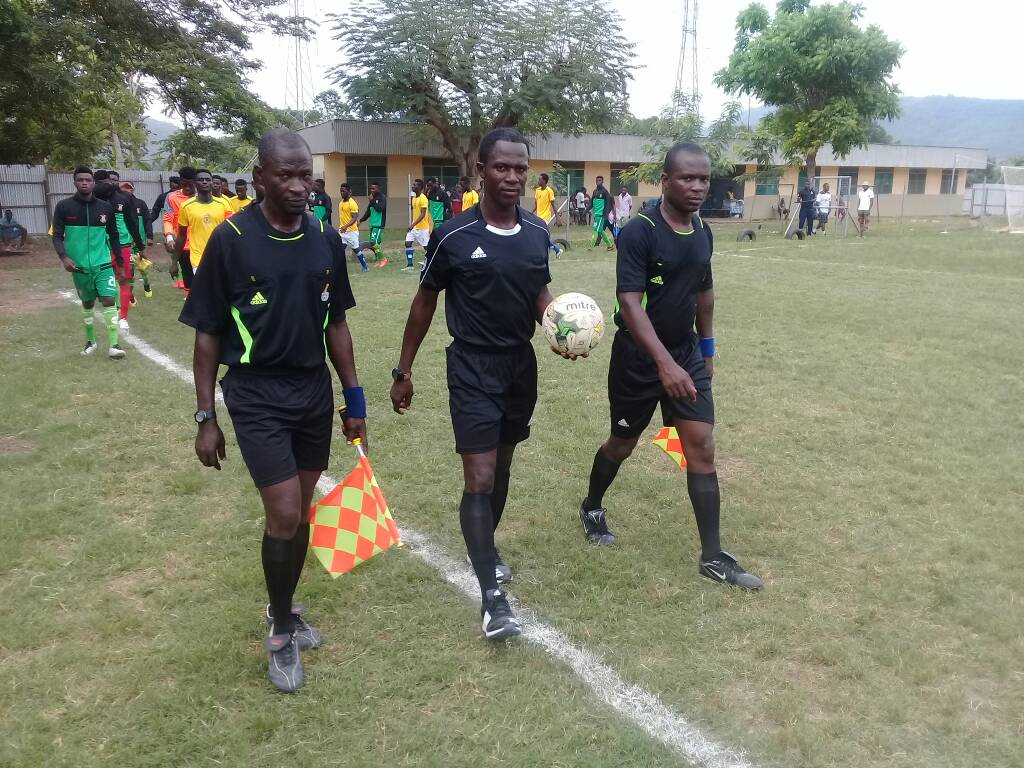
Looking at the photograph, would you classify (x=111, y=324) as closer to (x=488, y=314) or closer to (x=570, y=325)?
(x=488, y=314)

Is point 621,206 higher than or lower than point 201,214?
higher

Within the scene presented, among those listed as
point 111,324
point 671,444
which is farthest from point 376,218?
point 671,444

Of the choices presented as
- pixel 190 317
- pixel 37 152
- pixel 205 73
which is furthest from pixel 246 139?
pixel 190 317

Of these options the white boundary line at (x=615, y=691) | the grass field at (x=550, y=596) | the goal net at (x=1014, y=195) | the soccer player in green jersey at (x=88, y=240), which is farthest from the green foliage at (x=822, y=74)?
the white boundary line at (x=615, y=691)

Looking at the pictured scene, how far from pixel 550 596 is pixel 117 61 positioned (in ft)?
65.3

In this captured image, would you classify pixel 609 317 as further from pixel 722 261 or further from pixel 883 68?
pixel 883 68

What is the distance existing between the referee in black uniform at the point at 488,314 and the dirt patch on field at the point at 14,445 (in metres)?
3.80

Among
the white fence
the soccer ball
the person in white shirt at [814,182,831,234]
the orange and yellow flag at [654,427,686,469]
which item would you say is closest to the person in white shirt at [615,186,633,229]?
the person in white shirt at [814,182,831,234]

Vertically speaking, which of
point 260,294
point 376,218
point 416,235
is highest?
point 376,218

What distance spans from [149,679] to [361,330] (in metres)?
7.18

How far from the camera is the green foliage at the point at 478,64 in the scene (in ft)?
88.8

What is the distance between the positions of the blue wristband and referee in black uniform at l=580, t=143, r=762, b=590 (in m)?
1.31

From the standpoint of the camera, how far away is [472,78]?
90.3ft

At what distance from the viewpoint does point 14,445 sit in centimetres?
591
